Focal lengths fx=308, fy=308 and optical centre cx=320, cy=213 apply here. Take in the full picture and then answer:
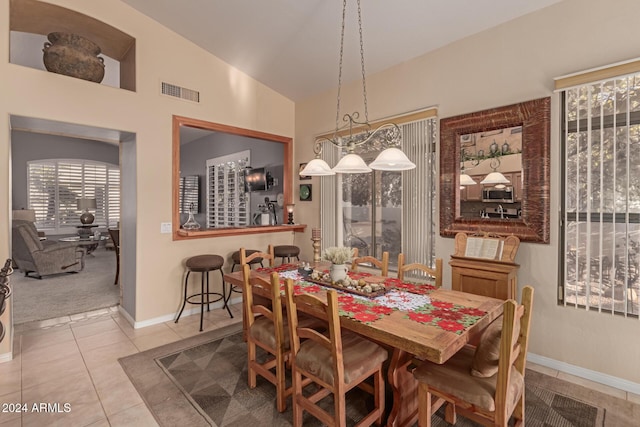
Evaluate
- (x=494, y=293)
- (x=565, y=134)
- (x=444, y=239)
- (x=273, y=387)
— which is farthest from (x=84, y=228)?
(x=565, y=134)

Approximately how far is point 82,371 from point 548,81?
15.6 feet

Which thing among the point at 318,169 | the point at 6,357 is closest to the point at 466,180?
the point at 318,169

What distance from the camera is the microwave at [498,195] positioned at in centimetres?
287

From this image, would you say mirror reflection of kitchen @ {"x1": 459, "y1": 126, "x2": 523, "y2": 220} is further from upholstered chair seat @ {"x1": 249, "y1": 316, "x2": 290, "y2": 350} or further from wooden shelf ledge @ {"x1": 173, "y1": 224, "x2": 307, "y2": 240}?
wooden shelf ledge @ {"x1": 173, "y1": 224, "x2": 307, "y2": 240}

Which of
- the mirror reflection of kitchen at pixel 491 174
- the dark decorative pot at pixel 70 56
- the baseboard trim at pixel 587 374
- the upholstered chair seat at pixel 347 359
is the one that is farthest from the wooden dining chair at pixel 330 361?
the dark decorative pot at pixel 70 56

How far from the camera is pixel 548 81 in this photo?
8.71 ft

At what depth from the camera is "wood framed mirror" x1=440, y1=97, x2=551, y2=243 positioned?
2.68 meters

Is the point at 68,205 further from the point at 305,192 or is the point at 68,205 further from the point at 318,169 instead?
the point at 318,169

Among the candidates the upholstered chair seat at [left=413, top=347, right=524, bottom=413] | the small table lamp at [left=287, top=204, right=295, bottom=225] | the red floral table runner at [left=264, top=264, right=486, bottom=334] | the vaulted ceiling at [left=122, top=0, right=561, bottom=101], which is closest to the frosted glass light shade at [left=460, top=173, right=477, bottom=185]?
the red floral table runner at [left=264, top=264, right=486, bottom=334]

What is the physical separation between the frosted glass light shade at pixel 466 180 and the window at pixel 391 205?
323 millimetres

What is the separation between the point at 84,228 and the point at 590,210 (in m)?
10.5

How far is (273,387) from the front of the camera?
2430mm

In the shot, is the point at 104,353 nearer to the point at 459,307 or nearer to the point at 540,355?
the point at 459,307

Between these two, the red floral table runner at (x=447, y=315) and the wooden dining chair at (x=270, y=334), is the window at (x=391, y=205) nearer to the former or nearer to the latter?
the red floral table runner at (x=447, y=315)
